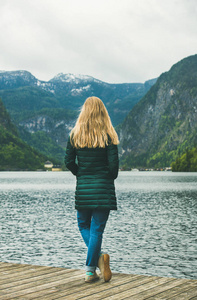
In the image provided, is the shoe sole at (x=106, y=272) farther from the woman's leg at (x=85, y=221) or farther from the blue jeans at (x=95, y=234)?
the woman's leg at (x=85, y=221)

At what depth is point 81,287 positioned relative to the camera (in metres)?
7.96

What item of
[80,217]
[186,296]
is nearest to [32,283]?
[80,217]

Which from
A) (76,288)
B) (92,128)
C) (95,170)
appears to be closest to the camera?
(76,288)

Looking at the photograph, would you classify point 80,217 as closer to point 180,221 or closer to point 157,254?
point 157,254

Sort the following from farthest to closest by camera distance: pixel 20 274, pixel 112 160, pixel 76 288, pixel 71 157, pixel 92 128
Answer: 1. pixel 20 274
2. pixel 71 157
3. pixel 92 128
4. pixel 112 160
5. pixel 76 288

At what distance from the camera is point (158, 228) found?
2705cm

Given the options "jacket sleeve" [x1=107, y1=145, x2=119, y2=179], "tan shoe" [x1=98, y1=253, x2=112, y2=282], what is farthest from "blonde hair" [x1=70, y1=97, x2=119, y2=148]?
"tan shoe" [x1=98, y1=253, x2=112, y2=282]

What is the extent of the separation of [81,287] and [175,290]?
1809mm

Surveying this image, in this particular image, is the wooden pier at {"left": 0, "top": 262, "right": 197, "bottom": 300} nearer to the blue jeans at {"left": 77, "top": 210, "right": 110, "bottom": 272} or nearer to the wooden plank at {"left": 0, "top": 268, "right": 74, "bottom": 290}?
the wooden plank at {"left": 0, "top": 268, "right": 74, "bottom": 290}

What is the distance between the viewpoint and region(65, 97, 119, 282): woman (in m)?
8.28

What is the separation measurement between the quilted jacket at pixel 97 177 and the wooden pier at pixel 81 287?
5.08ft

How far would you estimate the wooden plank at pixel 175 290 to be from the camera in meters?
7.21

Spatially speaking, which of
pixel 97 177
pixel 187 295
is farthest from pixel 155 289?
pixel 97 177

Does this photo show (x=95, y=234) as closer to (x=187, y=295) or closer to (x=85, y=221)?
(x=85, y=221)
